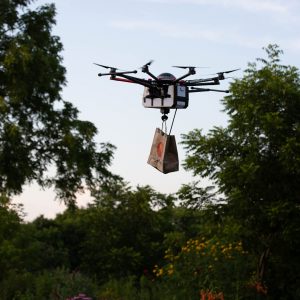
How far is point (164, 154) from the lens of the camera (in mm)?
10070

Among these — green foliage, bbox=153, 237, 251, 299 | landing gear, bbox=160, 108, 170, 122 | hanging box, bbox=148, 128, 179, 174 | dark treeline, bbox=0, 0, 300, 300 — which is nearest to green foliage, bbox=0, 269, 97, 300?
dark treeline, bbox=0, 0, 300, 300

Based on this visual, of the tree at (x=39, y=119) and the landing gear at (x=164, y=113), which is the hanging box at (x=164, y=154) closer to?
the landing gear at (x=164, y=113)

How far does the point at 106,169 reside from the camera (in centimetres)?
2772

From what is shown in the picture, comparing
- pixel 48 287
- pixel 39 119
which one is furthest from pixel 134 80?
pixel 39 119

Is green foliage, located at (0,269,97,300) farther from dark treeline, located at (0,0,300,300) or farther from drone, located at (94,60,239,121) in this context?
drone, located at (94,60,239,121)

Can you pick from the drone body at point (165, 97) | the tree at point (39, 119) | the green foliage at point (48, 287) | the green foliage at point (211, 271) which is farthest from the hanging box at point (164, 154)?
the tree at point (39, 119)

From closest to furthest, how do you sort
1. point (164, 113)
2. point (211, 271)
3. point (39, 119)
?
point (164, 113) < point (211, 271) < point (39, 119)

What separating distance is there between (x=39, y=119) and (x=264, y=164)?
1033 cm

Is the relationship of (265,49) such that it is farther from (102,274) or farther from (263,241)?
(102,274)

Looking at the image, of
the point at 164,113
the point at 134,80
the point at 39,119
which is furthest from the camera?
the point at 39,119

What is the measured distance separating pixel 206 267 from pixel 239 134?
13.8 ft

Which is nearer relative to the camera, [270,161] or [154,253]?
[270,161]

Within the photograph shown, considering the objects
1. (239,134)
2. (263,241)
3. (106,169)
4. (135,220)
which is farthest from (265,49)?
(135,220)

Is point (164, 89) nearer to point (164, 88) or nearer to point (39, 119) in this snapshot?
point (164, 88)
